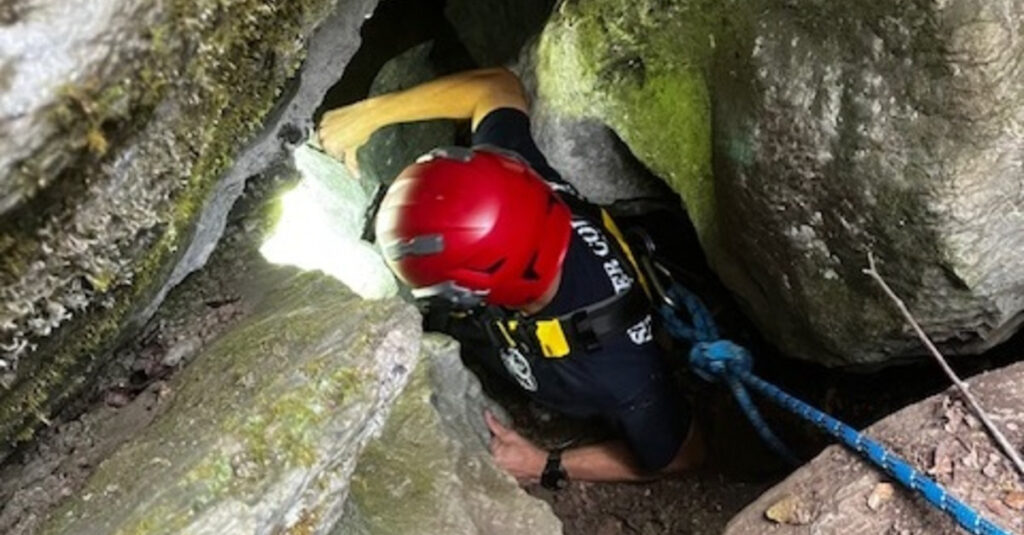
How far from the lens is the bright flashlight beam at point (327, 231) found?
440 centimetres

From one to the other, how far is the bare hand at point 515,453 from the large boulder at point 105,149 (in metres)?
2.51

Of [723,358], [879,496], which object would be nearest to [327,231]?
[723,358]

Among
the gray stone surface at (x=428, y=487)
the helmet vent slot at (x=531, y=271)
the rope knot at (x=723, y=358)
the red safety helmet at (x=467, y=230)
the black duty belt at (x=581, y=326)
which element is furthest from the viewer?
the black duty belt at (x=581, y=326)

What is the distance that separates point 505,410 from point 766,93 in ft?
9.10

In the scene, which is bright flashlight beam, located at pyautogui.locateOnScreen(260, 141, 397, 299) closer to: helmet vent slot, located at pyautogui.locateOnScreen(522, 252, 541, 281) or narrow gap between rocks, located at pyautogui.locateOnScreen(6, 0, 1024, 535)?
narrow gap between rocks, located at pyautogui.locateOnScreen(6, 0, 1024, 535)

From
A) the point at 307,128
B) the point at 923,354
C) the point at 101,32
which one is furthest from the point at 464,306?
the point at 101,32

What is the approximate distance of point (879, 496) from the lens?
315cm

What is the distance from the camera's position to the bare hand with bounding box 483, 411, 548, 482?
545 cm

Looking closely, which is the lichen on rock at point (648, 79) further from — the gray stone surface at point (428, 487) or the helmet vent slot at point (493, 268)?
the gray stone surface at point (428, 487)

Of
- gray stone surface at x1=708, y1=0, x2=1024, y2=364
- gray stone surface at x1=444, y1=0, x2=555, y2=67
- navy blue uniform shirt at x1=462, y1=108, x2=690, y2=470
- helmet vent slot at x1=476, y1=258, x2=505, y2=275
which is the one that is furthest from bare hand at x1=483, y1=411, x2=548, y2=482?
gray stone surface at x1=444, y1=0, x2=555, y2=67

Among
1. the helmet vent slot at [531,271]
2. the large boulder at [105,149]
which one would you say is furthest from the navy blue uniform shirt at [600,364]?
the large boulder at [105,149]

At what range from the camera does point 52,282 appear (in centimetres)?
213

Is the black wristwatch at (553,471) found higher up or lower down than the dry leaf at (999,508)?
lower down

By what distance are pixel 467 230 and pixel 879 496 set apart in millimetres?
1980
